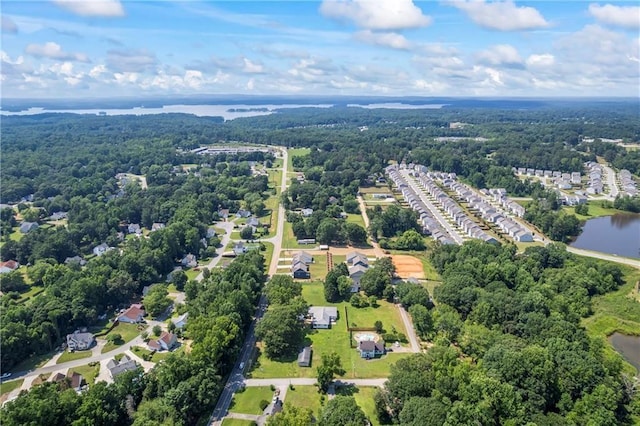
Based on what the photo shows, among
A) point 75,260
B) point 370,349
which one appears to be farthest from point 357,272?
point 75,260

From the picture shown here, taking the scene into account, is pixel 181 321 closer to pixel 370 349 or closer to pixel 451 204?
pixel 370 349

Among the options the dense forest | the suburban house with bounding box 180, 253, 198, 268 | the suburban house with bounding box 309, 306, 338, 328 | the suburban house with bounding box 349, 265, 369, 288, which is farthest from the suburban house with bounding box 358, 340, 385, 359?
the suburban house with bounding box 180, 253, 198, 268

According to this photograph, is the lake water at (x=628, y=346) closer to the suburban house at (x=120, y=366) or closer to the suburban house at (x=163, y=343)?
the suburban house at (x=163, y=343)

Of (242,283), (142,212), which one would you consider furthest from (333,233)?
(142,212)

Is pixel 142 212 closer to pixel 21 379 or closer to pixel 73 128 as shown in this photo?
pixel 21 379

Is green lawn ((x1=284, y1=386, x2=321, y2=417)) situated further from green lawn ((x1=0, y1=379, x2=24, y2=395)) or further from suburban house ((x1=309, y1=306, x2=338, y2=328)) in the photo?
green lawn ((x1=0, y1=379, x2=24, y2=395))

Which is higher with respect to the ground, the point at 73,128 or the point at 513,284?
the point at 73,128
